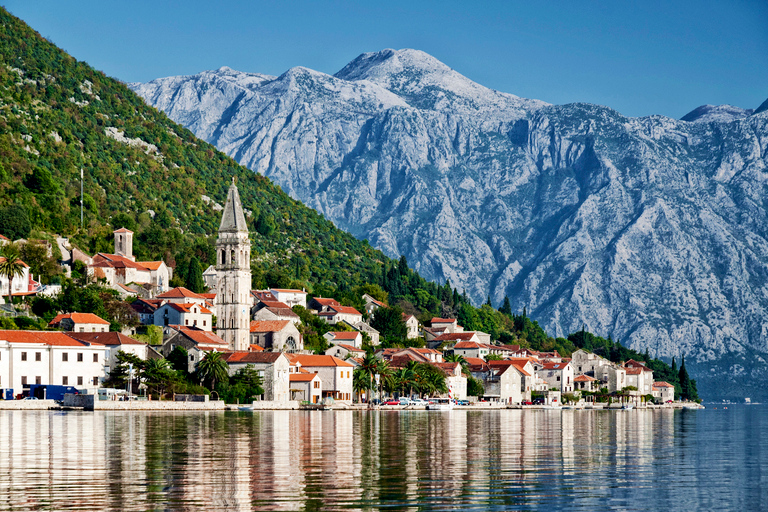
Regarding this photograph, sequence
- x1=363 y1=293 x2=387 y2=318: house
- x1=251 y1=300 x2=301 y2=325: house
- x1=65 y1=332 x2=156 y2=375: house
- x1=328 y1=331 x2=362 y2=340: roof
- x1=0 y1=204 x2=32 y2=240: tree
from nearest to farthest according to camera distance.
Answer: x1=65 y1=332 x2=156 y2=375: house
x1=0 y1=204 x2=32 y2=240: tree
x1=251 y1=300 x2=301 y2=325: house
x1=328 y1=331 x2=362 y2=340: roof
x1=363 y1=293 x2=387 y2=318: house

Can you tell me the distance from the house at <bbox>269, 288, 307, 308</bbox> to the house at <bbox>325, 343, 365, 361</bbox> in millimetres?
19517

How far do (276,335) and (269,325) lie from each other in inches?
109

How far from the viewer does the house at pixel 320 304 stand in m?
158

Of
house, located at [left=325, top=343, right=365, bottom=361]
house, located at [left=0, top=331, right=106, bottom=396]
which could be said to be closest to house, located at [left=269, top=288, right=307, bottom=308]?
house, located at [left=325, top=343, right=365, bottom=361]

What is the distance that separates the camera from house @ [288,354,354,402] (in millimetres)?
118000

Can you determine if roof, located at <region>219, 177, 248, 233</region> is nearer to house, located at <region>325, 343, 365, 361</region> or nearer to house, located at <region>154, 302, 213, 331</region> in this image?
house, located at <region>154, 302, 213, 331</region>

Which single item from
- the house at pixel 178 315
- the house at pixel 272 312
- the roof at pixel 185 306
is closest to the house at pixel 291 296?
the house at pixel 272 312

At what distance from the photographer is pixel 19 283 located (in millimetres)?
118125

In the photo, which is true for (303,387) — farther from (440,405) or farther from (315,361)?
(440,405)

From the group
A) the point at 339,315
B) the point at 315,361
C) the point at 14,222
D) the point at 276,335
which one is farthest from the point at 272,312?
the point at 14,222

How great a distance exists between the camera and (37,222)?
470 feet

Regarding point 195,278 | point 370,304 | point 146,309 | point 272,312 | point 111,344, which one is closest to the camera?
point 111,344

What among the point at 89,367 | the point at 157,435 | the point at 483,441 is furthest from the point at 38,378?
the point at 483,441

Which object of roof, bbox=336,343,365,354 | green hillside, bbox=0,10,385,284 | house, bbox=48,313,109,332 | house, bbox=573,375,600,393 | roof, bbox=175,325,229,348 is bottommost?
house, bbox=573,375,600,393
